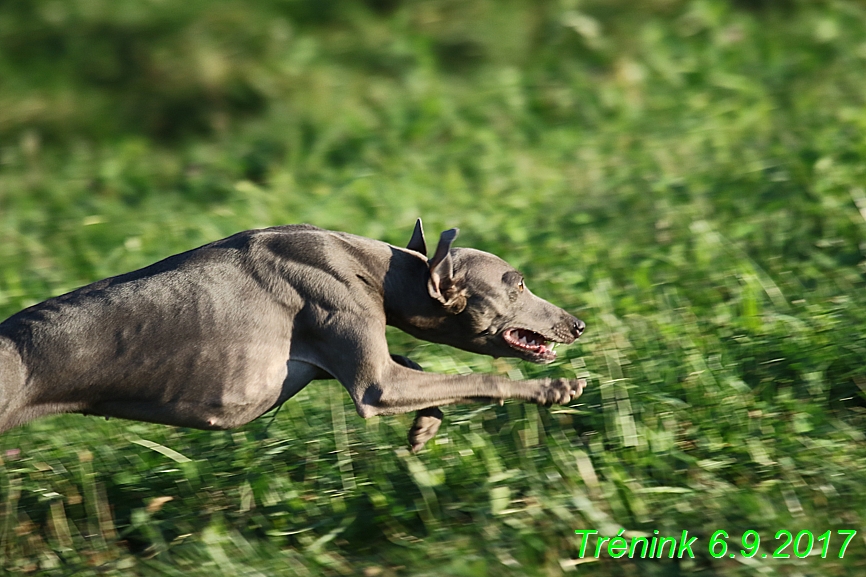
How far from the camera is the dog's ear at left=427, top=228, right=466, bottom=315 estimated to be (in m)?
4.32

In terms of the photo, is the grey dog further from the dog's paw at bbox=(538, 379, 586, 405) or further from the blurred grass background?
the blurred grass background

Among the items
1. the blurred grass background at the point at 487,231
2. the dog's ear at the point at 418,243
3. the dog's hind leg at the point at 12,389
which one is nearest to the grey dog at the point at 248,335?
the dog's hind leg at the point at 12,389

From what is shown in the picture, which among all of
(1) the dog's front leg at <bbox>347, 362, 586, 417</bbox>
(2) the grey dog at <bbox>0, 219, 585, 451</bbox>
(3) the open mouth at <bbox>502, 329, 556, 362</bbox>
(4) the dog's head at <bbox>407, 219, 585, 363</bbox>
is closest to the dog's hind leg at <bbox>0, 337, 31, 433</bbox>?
(2) the grey dog at <bbox>0, 219, 585, 451</bbox>

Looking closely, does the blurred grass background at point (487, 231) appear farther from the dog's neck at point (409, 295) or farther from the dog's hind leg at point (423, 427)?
the dog's neck at point (409, 295)

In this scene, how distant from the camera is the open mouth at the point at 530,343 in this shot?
179 inches

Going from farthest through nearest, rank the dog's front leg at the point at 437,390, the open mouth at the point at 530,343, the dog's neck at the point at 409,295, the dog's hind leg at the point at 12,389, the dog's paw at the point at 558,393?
the open mouth at the point at 530,343
the dog's neck at the point at 409,295
the dog's paw at the point at 558,393
the dog's front leg at the point at 437,390
the dog's hind leg at the point at 12,389

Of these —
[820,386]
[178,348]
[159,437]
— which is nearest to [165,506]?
[159,437]

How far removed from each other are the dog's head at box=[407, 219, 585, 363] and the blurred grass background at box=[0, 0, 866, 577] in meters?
0.35

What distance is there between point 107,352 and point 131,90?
590 centimetres

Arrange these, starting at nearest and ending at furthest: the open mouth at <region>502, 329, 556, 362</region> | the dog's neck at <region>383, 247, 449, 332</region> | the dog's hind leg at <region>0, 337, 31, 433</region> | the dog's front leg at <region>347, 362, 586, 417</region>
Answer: the dog's hind leg at <region>0, 337, 31, 433</region>, the dog's front leg at <region>347, 362, 586, 417</region>, the dog's neck at <region>383, 247, 449, 332</region>, the open mouth at <region>502, 329, 556, 362</region>

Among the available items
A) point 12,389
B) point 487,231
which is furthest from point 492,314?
point 487,231

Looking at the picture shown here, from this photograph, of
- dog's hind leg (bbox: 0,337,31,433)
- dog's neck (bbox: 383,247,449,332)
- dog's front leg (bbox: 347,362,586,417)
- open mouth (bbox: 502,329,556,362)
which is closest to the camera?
dog's hind leg (bbox: 0,337,31,433)

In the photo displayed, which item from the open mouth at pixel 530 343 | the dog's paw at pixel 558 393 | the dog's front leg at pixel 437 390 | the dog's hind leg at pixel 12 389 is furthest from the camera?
the open mouth at pixel 530 343

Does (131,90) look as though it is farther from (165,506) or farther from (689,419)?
(689,419)
